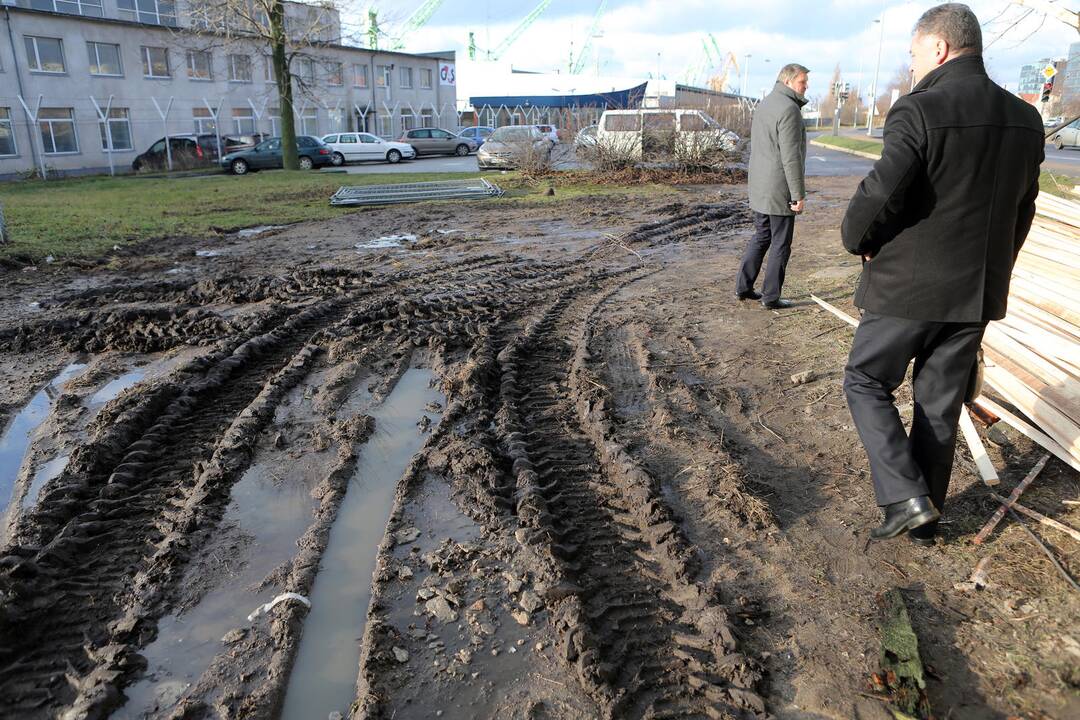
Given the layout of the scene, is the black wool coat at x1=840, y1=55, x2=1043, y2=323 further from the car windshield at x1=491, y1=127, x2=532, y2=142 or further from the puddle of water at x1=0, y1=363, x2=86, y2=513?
the car windshield at x1=491, y1=127, x2=532, y2=142

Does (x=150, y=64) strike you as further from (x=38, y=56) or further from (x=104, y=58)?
(x=38, y=56)

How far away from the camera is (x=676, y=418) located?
4.73 meters

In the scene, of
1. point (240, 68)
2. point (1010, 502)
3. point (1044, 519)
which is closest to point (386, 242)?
point (1010, 502)

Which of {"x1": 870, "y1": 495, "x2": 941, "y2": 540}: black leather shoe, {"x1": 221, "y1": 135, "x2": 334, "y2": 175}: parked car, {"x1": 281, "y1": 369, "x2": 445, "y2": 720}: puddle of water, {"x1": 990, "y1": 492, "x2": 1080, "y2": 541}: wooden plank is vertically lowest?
{"x1": 281, "y1": 369, "x2": 445, "y2": 720}: puddle of water

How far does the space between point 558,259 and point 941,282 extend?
7051 millimetres

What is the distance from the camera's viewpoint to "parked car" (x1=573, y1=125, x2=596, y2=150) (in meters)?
20.7

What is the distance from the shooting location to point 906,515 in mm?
3211

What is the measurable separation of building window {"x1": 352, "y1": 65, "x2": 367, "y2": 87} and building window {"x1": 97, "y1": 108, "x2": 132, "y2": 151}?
16871 millimetres

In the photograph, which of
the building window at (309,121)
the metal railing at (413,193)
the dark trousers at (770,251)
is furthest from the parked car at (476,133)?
the dark trousers at (770,251)

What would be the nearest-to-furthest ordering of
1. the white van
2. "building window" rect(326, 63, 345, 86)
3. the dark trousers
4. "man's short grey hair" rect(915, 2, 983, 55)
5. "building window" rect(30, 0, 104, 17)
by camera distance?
"man's short grey hair" rect(915, 2, 983, 55) → the dark trousers → the white van → "building window" rect(30, 0, 104, 17) → "building window" rect(326, 63, 345, 86)

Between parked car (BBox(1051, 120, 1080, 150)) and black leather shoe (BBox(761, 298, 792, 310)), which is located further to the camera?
parked car (BBox(1051, 120, 1080, 150))

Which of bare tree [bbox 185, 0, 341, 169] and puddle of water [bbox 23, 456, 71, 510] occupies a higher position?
bare tree [bbox 185, 0, 341, 169]

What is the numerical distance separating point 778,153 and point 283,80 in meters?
25.1

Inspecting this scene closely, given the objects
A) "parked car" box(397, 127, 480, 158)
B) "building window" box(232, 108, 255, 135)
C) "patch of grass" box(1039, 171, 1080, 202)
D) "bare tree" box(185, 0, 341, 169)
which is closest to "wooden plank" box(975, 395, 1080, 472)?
"patch of grass" box(1039, 171, 1080, 202)
